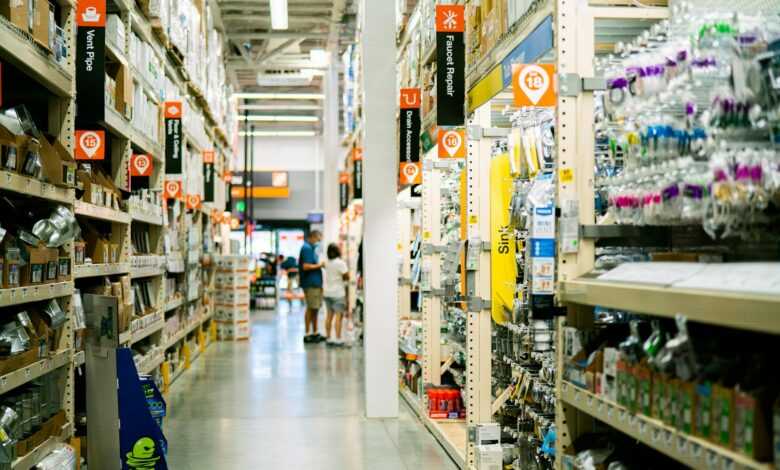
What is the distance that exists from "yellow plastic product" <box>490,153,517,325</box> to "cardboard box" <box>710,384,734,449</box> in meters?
3.08

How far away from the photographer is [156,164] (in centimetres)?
861

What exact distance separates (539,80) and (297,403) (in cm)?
538

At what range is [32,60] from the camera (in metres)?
4.05

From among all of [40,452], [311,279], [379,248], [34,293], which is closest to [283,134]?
[311,279]

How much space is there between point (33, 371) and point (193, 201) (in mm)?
7426

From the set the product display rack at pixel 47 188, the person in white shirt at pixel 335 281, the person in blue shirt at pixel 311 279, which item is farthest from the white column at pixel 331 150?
the product display rack at pixel 47 188

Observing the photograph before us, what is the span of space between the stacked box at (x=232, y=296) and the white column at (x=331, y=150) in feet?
16.3

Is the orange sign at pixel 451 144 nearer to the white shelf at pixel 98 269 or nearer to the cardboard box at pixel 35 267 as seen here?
the white shelf at pixel 98 269

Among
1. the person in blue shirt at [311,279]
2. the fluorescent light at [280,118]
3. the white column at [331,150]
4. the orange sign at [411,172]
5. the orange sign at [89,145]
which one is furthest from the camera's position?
the fluorescent light at [280,118]

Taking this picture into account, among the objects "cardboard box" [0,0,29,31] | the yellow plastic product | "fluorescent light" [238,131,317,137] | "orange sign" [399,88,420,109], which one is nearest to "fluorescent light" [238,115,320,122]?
"fluorescent light" [238,131,317,137]

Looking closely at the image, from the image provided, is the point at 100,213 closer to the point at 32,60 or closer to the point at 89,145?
the point at 89,145

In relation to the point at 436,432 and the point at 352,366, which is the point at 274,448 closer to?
the point at 436,432

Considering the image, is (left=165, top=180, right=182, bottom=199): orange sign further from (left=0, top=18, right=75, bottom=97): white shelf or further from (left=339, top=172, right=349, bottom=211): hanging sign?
(left=339, top=172, right=349, bottom=211): hanging sign

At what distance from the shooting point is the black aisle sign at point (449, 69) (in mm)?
5695
